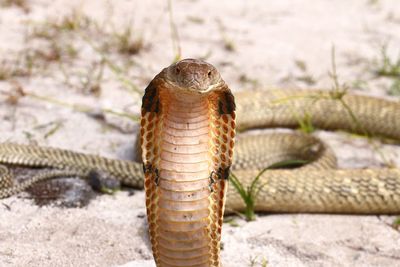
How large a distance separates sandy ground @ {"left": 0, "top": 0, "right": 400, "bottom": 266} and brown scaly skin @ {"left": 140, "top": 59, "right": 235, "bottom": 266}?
0.54 m

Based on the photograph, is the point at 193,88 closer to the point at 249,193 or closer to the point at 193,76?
the point at 193,76

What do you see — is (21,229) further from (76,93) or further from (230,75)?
(230,75)

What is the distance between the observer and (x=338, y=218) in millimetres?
3557

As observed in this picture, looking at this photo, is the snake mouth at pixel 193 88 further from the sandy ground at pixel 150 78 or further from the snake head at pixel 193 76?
the sandy ground at pixel 150 78

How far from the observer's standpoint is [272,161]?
4.37 m

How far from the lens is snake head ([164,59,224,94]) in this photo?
86.2 inches

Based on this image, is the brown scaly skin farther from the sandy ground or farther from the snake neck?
the sandy ground

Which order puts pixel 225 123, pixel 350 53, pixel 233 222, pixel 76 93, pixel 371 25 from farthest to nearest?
1. pixel 371 25
2. pixel 350 53
3. pixel 76 93
4. pixel 233 222
5. pixel 225 123

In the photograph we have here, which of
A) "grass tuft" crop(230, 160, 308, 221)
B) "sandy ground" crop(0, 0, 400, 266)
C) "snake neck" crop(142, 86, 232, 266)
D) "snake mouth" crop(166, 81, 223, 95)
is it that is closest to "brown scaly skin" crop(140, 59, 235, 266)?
"snake neck" crop(142, 86, 232, 266)

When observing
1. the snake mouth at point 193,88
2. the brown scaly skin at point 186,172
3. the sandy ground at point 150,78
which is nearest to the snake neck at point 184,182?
the brown scaly skin at point 186,172

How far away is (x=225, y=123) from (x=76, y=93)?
8.78 ft

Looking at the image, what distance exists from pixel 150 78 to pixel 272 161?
135 cm

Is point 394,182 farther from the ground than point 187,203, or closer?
closer

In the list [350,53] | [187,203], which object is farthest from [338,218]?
[350,53]
